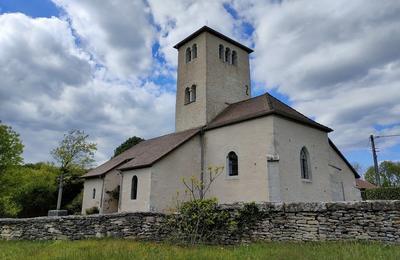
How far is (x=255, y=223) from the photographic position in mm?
8945

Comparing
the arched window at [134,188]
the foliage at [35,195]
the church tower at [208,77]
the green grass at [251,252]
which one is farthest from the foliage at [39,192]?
the green grass at [251,252]

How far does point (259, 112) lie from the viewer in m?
17.2

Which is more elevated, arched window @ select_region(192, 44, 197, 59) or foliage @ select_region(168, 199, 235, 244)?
arched window @ select_region(192, 44, 197, 59)

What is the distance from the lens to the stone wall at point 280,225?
7.27 metres

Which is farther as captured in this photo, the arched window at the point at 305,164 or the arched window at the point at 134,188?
the arched window at the point at 134,188

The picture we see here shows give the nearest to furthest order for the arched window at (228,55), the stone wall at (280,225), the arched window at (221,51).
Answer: the stone wall at (280,225), the arched window at (221,51), the arched window at (228,55)

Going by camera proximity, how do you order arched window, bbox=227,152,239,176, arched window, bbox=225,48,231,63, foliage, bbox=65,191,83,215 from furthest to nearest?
1. foliage, bbox=65,191,83,215
2. arched window, bbox=225,48,231,63
3. arched window, bbox=227,152,239,176

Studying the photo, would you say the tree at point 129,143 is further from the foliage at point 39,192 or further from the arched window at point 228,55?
the arched window at point 228,55

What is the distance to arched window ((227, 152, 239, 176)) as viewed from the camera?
18077mm

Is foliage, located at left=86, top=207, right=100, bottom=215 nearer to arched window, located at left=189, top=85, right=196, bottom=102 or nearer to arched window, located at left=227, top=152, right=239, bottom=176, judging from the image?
arched window, located at left=227, top=152, right=239, bottom=176

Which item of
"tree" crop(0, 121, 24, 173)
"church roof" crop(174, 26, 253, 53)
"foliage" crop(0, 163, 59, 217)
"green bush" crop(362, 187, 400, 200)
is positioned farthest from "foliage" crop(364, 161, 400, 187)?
"tree" crop(0, 121, 24, 173)

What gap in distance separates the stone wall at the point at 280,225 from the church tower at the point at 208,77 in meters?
12.1

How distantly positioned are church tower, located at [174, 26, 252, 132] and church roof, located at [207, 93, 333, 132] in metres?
1.37

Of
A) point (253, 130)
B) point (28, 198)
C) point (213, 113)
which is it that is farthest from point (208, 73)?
point (28, 198)
